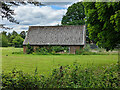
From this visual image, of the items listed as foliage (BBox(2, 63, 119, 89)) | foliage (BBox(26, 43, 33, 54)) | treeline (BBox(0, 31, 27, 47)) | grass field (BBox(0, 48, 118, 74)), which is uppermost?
treeline (BBox(0, 31, 27, 47))

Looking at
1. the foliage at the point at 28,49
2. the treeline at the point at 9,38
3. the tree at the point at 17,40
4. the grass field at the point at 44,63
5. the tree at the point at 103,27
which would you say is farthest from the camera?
the foliage at the point at 28,49

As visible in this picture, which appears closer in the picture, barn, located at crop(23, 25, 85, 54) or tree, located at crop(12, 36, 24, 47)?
tree, located at crop(12, 36, 24, 47)

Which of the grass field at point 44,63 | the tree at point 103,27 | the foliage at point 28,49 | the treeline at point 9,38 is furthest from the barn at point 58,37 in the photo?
the tree at point 103,27

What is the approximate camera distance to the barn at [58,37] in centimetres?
1773

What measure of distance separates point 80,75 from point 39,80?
1.17 meters

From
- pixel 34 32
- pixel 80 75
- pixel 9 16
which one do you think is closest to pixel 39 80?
pixel 80 75

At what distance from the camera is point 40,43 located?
1753 cm

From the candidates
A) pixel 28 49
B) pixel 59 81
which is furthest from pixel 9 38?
pixel 28 49

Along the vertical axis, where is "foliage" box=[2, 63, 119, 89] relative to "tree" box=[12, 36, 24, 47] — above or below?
below

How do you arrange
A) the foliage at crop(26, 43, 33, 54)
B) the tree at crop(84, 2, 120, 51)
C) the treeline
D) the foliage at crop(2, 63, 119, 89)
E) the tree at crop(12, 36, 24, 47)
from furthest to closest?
the foliage at crop(26, 43, 33, 54)
the tree at crop(12, 36, 24, 47)
the tree at crop(84, 2, 120, 51)
the treeline
the foliage at crop(2, 63, 119, 89)

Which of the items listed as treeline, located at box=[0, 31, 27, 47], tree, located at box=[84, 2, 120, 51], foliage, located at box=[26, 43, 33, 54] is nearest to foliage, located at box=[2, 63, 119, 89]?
treeline, located at box=[0, 31, 27, 47]

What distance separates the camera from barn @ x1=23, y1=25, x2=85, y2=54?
17.7 metres

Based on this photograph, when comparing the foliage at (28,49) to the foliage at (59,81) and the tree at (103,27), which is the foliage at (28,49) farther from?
the foliage at (59,81)

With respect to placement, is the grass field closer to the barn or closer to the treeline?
the treeline
